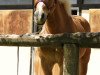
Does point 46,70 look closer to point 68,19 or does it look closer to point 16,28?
point 68,19

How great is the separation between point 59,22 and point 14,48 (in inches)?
109

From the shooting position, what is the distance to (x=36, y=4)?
296 cm

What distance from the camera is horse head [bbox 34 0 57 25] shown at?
9.04 ft

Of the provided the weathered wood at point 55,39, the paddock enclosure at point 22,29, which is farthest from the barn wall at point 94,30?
the weathered wood at point 55,39

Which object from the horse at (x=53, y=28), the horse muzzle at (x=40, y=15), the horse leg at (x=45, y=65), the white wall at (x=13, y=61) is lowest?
the white wall at (x=13, y=61)

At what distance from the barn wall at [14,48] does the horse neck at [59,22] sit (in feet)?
8.28

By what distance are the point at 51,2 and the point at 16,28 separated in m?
3.28

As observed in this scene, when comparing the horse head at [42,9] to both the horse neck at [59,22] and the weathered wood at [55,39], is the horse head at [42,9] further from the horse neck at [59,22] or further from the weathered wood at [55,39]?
the weathered wood at [55,39]

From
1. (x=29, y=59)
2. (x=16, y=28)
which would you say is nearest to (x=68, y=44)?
(x=29, y=59)

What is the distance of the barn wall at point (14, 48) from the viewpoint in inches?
237

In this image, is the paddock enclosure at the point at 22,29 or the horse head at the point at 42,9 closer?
the horse head at the point at 42,9

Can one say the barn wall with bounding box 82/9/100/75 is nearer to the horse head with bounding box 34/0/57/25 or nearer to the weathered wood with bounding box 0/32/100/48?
the horse head with bounding box 34/0/57/25

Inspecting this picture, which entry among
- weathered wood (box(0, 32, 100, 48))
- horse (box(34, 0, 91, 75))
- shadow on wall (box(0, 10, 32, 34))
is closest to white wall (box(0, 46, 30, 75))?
shadow on wall (box(0, 10, 32, 34))

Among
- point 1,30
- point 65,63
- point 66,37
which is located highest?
point 66,37
